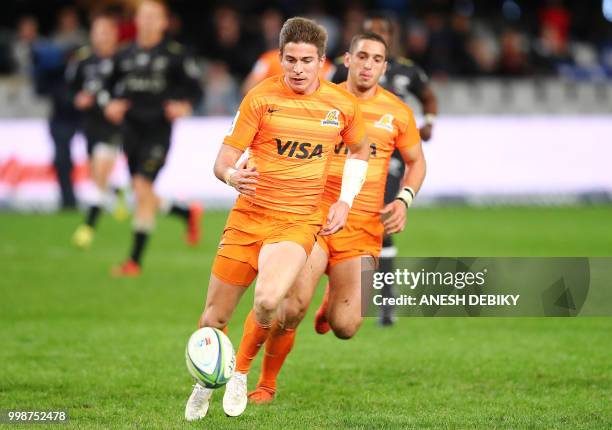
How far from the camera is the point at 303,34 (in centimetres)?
670

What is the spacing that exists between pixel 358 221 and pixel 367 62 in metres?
1.07

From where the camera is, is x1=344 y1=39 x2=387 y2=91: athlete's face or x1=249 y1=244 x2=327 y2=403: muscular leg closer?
x1=249 y1=244 x2=327 y2=403: muscular leg

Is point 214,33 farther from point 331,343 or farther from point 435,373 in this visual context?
point 435,373

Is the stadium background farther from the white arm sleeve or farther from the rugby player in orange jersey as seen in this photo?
the white arm sleeve

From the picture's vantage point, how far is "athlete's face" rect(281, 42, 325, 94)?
6.71 metres

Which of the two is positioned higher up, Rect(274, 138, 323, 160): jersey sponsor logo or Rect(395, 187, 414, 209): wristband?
Rect(274, 138, 323, 160): jersey sponsor logo

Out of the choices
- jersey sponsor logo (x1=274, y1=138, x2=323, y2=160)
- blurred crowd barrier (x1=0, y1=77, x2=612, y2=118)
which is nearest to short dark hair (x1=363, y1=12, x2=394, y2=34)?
jersey sponsor logo (x1=274, y1=138, x2=323, y2=160)

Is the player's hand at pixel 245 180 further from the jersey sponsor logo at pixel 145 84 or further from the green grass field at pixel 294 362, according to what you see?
the jersey sponsor logo at pixel 145 84

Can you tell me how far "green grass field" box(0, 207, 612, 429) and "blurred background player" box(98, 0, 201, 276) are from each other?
0.78 m

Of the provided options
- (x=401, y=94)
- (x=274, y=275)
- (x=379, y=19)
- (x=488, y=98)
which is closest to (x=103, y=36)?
(x=401, y=94)

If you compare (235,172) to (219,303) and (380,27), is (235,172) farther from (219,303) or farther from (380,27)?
(380,27)

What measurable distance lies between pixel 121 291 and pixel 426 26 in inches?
498

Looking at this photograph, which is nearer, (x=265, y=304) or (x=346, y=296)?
(x=265, y=304)

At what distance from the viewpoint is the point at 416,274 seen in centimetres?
659
